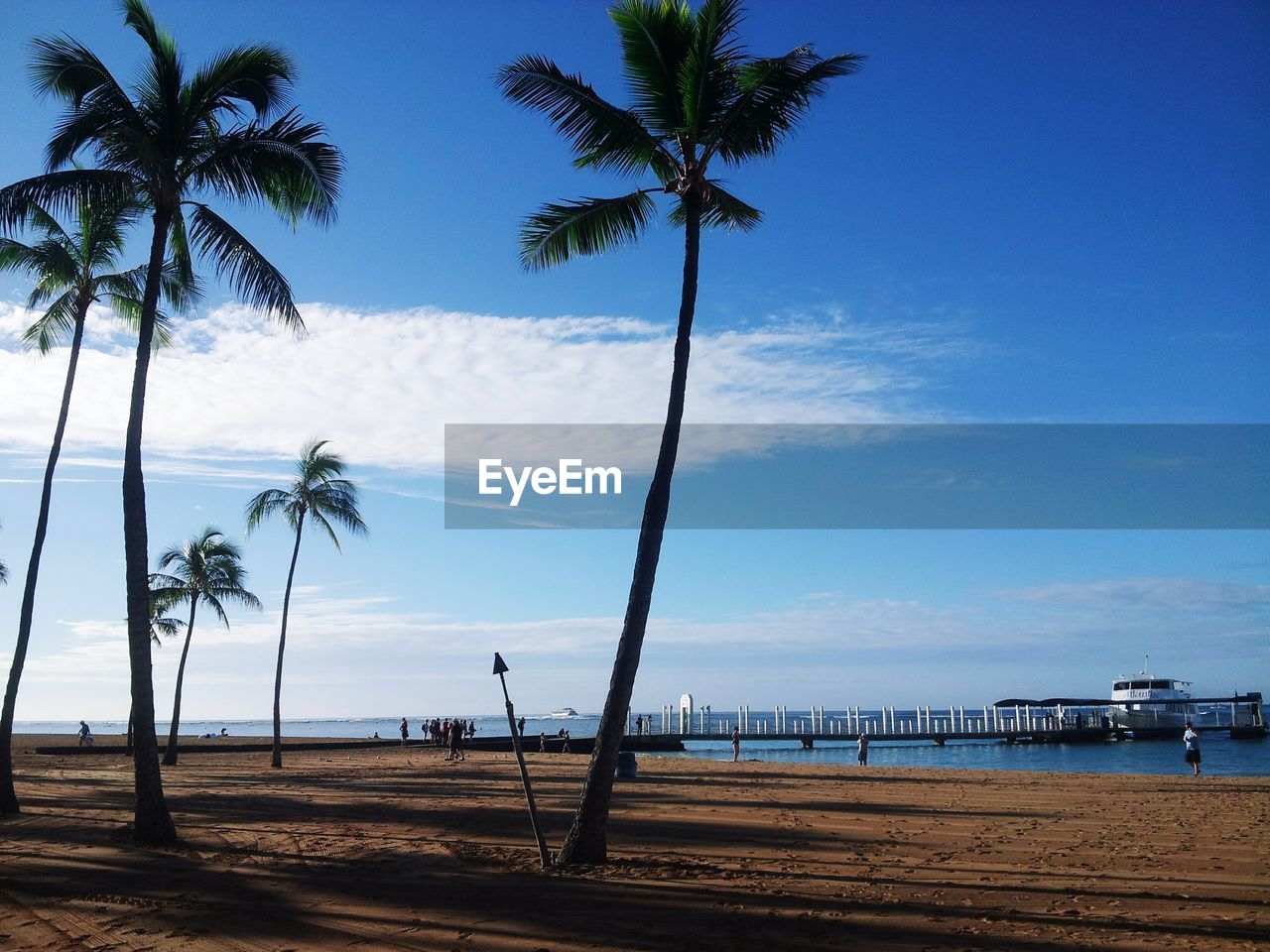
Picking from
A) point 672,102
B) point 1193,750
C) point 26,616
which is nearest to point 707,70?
point 672,102

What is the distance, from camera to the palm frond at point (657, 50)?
43.2 ft

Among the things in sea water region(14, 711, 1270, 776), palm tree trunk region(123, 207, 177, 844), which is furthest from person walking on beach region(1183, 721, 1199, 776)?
palm tree trunk region(123, 207, 177, 844)

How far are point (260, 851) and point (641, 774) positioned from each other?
57.3 ft

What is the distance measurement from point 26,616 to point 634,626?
12914mm

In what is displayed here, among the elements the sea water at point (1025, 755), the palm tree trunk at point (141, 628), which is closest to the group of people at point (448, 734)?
the sea water at point (1025, 755)

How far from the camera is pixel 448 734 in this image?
46.7 m

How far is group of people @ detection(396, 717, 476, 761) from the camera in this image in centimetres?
4034

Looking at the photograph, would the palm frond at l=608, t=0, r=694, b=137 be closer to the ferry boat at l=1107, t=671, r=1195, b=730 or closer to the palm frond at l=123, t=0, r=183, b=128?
the palm frond at l=123, t=0, r=183, b=128

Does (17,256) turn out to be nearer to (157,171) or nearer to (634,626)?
(157,171)

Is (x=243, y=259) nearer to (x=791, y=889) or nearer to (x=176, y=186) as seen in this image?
(x=176, y=186)

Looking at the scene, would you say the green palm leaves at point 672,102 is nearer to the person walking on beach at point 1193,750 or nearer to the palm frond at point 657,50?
the palm frond at point 657,50

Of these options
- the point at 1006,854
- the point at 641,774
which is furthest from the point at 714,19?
the point at 641,774

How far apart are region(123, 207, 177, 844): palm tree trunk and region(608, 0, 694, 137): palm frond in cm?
837

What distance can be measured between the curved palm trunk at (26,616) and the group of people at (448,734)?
22.5 metres
